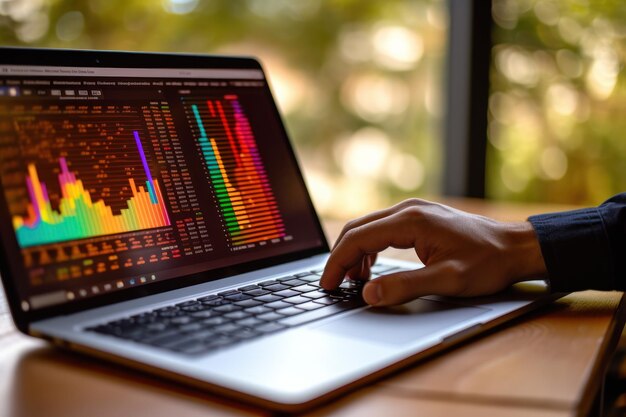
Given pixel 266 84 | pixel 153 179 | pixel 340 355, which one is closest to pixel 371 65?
pixel 266 84

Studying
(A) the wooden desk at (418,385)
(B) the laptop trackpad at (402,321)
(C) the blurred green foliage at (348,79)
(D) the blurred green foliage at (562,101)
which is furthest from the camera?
(C) the blurred green foliage at (348,79)

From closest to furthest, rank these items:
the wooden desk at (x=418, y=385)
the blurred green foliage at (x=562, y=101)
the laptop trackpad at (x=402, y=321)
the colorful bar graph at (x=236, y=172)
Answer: the wooden desk at (x=418, y=385) < the laptop trackpad at (x=402, y=321) < the colorful bar graph at (x=236, y=172) < the blurred green foliage at (x=562, y=101)

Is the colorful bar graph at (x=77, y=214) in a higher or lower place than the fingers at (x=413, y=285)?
higher

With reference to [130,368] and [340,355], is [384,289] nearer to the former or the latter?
[340,355]

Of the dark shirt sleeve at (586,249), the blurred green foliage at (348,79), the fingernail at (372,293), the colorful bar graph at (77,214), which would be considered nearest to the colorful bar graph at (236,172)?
the colorful bar graph at (77,214)

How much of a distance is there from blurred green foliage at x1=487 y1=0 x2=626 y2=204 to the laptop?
1.77m

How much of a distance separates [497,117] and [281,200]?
1.78 meters

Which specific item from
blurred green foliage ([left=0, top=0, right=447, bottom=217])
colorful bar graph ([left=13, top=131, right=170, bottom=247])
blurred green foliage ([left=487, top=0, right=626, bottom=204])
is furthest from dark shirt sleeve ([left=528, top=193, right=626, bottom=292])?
blurred green foliage ([left=0, top=0, right=447, bottom=217])

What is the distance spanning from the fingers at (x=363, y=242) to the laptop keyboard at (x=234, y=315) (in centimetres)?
3

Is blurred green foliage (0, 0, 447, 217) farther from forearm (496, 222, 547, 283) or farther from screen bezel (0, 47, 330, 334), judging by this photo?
forearm (496, 222, 547, 283)

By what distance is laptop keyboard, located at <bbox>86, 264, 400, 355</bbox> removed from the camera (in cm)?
64

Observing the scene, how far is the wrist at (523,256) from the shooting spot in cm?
88

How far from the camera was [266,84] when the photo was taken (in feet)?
3.78

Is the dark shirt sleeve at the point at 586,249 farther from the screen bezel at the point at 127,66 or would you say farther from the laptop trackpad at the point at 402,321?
the screen bezel at the point at 127,66
